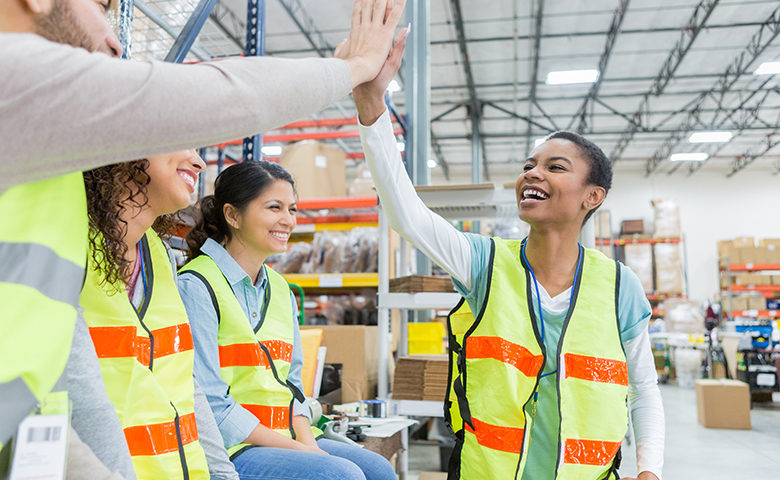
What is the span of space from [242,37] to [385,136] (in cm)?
1096

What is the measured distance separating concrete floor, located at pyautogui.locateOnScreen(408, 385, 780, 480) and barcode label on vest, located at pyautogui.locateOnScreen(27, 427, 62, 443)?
3.75 m

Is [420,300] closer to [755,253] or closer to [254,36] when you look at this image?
[254,36]

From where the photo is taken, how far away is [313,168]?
529 centimetres

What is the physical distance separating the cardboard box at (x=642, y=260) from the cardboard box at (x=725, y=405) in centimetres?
775

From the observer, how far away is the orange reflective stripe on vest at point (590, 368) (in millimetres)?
1524

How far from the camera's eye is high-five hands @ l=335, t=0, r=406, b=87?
36.0 inches

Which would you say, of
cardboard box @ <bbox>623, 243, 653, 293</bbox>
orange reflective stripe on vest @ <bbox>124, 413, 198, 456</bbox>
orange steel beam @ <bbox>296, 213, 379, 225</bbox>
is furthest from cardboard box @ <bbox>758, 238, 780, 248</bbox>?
orange reflective stripe on vest @ <bbox>124, 413, 198, 456</bbox>

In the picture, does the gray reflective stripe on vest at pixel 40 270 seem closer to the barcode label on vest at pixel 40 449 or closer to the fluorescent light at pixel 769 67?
the barcode label on vest at pixel 40 449

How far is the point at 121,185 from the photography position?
119cm

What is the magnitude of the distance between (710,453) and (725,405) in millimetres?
1410

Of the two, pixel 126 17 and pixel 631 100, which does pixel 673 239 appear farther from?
pixel 126 17

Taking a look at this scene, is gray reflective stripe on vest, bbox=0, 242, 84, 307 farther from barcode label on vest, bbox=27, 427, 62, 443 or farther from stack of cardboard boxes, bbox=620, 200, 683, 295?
stack of cardboard boxes, bbox=620, 200, 683, 295

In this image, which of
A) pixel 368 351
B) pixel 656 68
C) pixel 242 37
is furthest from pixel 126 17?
pixel 656 68

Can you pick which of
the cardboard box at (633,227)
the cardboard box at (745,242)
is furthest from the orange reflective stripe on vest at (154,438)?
the cardboard box at (745,242)
